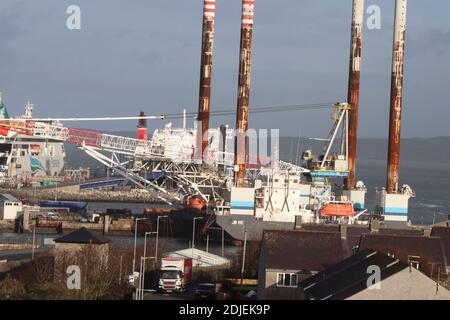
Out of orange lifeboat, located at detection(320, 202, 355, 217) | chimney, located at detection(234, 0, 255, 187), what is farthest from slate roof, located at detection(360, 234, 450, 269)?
chimney, located at detection(234, 0, 255, 187)

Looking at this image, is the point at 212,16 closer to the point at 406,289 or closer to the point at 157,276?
the point at 157,276

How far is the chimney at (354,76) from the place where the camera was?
72.8 meters

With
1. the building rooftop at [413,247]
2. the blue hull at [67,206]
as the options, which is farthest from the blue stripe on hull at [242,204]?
the building rooftop at [413,247]

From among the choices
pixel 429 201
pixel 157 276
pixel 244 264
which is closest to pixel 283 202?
pixel 244 264

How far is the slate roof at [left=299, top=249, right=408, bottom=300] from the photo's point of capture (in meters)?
31.1

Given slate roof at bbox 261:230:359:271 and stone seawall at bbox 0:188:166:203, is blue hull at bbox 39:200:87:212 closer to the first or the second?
stone seawall at bbox 0:188:166:203

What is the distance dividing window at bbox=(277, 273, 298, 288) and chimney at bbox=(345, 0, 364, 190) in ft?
Answer: 122

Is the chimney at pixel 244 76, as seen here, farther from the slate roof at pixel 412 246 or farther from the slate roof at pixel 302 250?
the slate roof at pixel 302 250

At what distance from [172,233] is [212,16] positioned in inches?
493

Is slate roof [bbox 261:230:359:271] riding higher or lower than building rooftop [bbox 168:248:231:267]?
higher

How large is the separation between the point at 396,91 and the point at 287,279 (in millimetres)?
36141

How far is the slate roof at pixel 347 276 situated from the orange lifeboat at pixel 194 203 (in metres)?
40.3
